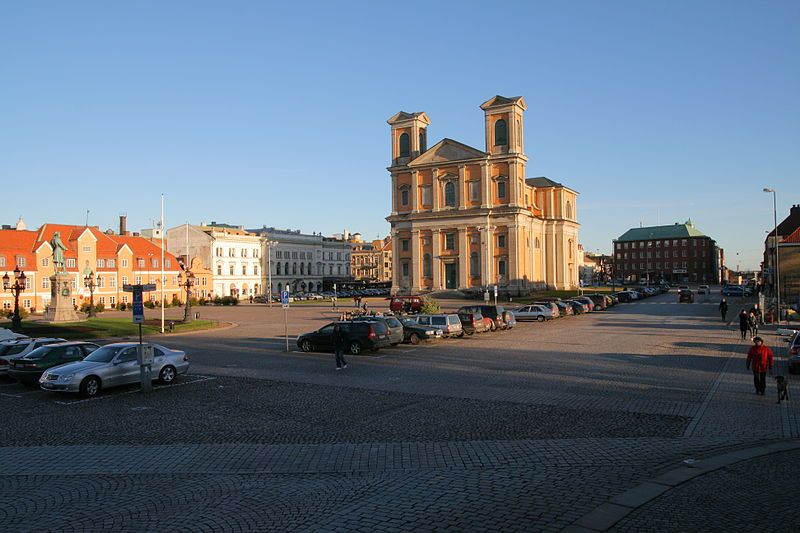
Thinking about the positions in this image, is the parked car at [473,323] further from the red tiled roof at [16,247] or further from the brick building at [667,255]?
the brick building at [667,255]

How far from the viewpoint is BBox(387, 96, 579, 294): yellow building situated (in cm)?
8681

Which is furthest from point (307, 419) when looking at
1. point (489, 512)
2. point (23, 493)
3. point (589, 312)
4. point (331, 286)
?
point (331, 286)

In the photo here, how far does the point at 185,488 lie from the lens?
377 inches

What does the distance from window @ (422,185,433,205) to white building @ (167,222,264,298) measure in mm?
35360

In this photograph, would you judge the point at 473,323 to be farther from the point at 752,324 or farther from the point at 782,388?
the point at 782,388

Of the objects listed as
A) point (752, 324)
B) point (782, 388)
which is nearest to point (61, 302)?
point (752, 324)

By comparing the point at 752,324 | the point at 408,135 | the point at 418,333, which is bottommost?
the point at 418,333

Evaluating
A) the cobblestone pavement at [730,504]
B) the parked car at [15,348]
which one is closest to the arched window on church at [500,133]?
the parked car at [15,348]

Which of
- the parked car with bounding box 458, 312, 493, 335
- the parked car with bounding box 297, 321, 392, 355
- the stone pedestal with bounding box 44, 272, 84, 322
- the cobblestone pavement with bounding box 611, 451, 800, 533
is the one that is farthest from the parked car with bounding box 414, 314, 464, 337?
the stone pedestal with bounding box 44, 272, 84, 322

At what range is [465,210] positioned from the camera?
88375 mm

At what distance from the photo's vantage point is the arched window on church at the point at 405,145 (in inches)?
3723

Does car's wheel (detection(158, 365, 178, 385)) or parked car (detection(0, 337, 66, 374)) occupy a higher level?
parked car (detection(0, 337, 66, 374))

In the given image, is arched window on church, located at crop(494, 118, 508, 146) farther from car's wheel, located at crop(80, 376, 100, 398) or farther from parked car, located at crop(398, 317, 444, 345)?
car's wheel, located at crop(80, 376, 100, 398)

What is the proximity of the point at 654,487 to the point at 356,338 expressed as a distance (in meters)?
18.8
